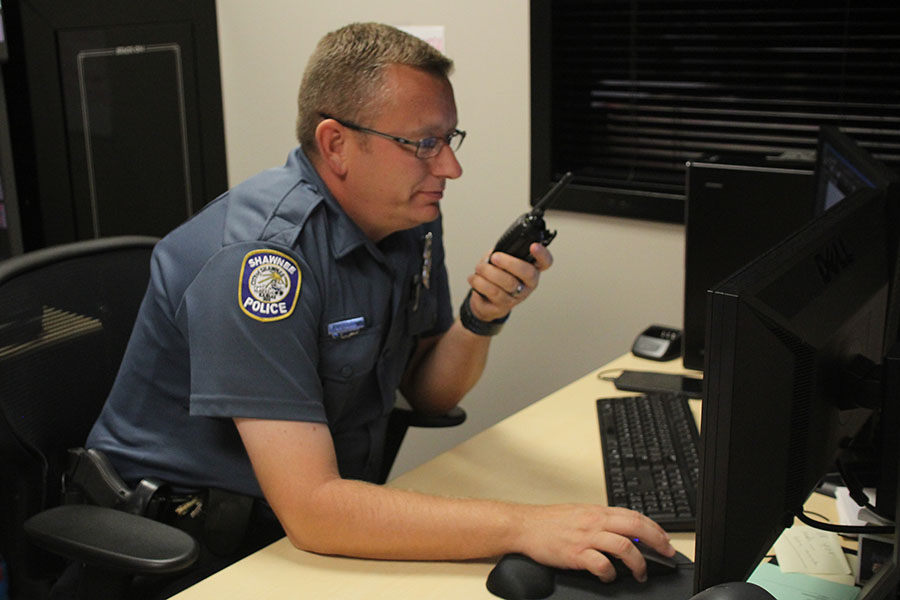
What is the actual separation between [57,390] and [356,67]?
0.69 meters

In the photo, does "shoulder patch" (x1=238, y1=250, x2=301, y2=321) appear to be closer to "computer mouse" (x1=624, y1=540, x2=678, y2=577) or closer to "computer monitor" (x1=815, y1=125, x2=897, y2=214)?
"computer mouse" (x1=624, y1=540, x2=678, y2=577)

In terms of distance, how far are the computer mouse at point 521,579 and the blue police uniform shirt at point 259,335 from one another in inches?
12.6

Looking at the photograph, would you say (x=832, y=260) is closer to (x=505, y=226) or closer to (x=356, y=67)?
(x=356, y=67)

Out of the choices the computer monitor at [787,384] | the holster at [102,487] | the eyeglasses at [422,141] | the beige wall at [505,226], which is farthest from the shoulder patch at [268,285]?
the beige wall at [505,226]

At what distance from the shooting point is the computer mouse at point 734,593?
802 mm

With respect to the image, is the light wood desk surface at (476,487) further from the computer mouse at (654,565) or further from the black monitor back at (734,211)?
the black monitor back at (734,211)

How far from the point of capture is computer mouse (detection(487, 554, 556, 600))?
1.08 m

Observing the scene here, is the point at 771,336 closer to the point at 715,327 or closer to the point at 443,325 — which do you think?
A: the point at 715,327

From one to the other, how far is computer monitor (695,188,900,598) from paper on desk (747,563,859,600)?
11 cm

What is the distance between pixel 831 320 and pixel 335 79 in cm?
81

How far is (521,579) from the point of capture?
1091 millimetres

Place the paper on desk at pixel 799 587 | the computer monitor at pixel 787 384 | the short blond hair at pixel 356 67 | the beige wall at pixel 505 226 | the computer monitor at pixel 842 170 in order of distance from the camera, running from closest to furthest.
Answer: the computer monitor at pixel 787 384
the paper on desk at pixel 799 587
the computer monitor at pixel 842 170
the short blond hair at pixel 356 67
the beige wall at pixel 505 226

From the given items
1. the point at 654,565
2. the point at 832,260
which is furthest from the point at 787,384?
the point at 654,565

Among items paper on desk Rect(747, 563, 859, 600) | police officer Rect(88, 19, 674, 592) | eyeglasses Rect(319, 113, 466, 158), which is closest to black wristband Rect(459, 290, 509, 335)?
police officer Rect(88, 19, 674, 592)
